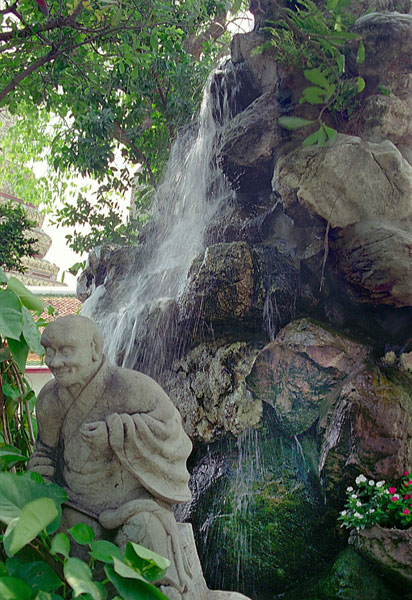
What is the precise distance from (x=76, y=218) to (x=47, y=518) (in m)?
8.84

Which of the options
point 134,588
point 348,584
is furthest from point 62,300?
point 134,588

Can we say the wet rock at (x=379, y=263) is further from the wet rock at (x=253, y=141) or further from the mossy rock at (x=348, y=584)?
the mossy rock at (x=348, y=584)

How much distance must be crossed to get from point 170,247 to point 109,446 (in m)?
5.67

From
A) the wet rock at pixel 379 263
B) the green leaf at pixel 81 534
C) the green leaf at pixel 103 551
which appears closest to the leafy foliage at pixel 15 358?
the green leaf at pixel 81 534

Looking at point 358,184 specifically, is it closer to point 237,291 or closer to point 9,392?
point 237,291

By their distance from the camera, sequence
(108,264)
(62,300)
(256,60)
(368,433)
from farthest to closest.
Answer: (62,300) < (108,264) < (256,60) < (368,433)

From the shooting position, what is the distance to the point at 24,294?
2.78 meters

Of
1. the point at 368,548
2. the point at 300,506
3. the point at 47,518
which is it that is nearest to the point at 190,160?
the point at 300,506

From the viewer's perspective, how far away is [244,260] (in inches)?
227

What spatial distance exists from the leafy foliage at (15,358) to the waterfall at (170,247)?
3073mm

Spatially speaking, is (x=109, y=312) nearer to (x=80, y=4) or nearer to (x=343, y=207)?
(x=343, y=207)

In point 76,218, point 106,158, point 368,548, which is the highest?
point 106,158

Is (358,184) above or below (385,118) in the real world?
below

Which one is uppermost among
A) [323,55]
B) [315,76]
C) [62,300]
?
[323,55]
